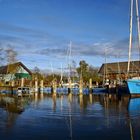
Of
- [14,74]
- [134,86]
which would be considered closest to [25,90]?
[134,86]

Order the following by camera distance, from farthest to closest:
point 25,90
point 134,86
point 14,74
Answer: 1. point 14,74
2. point 25,90
3. point 134,86

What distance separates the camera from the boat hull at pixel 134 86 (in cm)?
5818

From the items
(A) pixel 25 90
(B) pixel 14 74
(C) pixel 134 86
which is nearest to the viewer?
(C) pixel 134 86

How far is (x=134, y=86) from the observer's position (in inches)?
2302

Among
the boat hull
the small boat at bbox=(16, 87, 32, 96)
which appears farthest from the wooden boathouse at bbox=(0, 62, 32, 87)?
the boat hull

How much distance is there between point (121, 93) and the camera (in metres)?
69.1

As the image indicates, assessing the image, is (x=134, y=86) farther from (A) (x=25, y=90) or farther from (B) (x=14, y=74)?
(B) (x=14, y=74)

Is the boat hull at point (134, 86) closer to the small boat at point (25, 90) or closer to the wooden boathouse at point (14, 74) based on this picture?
the small boat at point (25, 90)

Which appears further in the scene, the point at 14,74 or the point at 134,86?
the point at 14,74

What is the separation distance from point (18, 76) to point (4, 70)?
6578 mm

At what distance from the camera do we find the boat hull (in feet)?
191

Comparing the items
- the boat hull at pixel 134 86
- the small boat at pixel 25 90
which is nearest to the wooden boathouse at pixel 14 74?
the small boat at pixel 25 90

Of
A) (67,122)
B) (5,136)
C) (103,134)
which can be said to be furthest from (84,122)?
(5,136)

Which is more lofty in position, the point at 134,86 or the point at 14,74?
the point at 14,74
